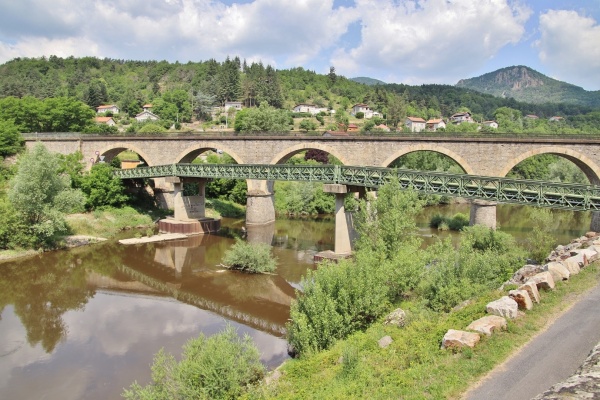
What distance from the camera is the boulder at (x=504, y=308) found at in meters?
10.1

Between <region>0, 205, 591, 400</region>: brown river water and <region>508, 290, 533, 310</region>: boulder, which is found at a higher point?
<region>508, 290, 533, 310</region>: boulder

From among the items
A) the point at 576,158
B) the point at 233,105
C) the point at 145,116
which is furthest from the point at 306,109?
the point at 576,158

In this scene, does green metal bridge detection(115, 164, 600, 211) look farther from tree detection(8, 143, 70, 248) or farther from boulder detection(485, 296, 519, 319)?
boulder detection(485, 296, 519, 319)

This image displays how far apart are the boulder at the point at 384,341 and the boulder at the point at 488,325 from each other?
214 centimetres

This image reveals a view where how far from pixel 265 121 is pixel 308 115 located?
43143 millimetres

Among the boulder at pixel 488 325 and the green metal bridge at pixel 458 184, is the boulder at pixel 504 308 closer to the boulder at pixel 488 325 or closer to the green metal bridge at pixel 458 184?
the boulder at pixel 488 325

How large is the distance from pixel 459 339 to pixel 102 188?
3731 cm

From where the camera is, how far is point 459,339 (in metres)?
9.33

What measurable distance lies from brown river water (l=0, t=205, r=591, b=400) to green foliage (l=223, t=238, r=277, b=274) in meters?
0.62

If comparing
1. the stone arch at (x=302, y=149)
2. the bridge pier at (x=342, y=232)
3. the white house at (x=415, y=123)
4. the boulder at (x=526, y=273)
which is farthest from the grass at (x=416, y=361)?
the white house at (x=415, y=123)

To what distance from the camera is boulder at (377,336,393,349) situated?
11.1 metres

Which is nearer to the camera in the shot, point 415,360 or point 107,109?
point 415,360

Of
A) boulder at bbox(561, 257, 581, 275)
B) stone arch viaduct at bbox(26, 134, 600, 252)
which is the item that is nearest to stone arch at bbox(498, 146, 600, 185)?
stone arch viaduct at bbox(26, 134, 600, 252)

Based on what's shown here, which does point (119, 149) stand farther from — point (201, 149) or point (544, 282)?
point (544, 282)
